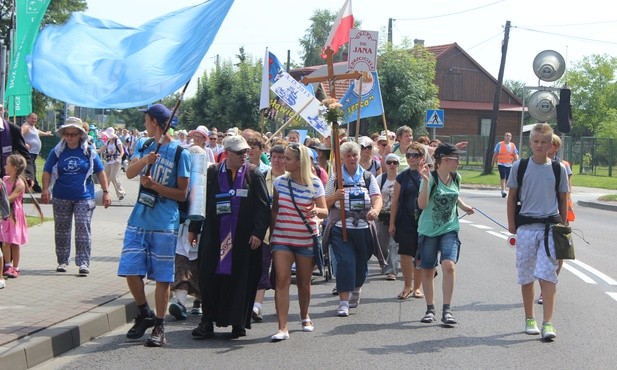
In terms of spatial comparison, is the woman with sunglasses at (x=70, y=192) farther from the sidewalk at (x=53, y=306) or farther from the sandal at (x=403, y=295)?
the sandal at (x=403, y=295)

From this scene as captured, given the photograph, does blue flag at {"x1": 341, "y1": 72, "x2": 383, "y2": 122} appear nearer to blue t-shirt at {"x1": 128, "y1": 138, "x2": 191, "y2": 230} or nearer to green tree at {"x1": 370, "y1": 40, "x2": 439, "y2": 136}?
blue t-shirt at {"x1": 128, "y1": 138, "x2": 191, "y2": 230}

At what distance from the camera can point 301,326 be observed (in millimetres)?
9172

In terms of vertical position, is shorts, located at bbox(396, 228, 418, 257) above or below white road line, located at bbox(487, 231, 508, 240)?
above

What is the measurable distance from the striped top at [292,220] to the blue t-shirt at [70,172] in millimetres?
3170

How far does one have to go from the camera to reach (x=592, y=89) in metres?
98.2

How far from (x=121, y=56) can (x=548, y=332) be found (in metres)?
4.24

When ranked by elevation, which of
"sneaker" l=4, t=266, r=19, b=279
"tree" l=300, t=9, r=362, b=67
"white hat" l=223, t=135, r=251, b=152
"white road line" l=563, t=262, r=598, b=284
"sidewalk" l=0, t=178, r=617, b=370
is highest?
"tree" l=300, t=9, r=362, b=67

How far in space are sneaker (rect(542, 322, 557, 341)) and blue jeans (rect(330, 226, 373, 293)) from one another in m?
2.12

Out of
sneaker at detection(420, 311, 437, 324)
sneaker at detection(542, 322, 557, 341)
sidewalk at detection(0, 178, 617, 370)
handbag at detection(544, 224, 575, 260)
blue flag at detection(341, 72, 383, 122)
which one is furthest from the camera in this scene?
blue flag at detection(341, 72, 383, 122)

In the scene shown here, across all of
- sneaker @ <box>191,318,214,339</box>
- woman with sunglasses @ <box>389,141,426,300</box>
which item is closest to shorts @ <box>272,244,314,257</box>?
sneaker @ <box>191,318,214,339</box>

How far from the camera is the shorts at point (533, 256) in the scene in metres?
8.63

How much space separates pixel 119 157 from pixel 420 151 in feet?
55.5

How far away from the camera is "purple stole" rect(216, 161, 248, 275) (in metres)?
8.41

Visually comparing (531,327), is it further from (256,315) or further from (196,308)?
(196,308)
